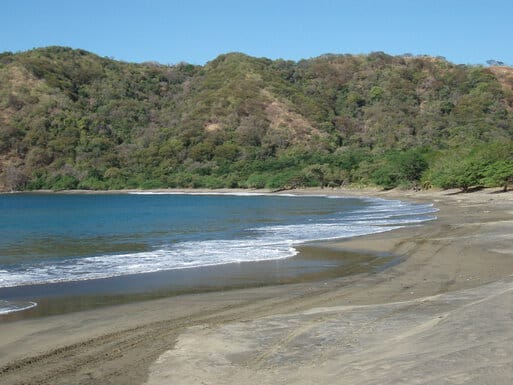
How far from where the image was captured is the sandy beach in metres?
8.31

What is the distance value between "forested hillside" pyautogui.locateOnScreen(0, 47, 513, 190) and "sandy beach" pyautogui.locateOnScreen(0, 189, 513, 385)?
10186 cm

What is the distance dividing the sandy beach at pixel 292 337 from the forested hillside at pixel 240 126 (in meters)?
102

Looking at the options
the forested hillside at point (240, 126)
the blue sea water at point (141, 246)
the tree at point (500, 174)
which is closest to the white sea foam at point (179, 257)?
the blue sea water at point (141, 246)

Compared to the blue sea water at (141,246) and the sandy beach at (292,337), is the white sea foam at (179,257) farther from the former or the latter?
the sandy beach at (292,337)

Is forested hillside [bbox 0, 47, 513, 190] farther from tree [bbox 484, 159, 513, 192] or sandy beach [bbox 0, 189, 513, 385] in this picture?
sandy beach [bbox 0, 189, 513, 385]

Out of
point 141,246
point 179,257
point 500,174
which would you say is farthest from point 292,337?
point 500,174

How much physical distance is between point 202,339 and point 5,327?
4.34m

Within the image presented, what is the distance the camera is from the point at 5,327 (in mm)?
12398

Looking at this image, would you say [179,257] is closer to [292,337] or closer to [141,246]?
[141,246]

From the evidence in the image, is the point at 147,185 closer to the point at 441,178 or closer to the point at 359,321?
the point at 441,178

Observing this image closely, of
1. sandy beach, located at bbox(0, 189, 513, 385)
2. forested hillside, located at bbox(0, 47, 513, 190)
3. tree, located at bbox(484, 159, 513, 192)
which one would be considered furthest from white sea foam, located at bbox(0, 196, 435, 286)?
forested hillside, located at bbox(0, 47, 513, 190)

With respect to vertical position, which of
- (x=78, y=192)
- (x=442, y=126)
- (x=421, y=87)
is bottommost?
(x=78, y=192)

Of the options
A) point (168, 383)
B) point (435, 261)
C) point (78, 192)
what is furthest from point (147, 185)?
point (168, 383)

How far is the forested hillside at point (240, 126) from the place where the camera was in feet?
472
